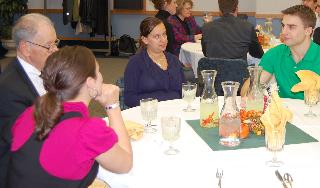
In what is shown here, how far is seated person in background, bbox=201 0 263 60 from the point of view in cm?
454

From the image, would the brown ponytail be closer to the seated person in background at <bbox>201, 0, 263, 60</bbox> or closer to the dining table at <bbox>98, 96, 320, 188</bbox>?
the dining table at <bbox>98, 96, 320, 188</bbox>

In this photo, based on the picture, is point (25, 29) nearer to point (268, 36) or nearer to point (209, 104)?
point (209, 104)

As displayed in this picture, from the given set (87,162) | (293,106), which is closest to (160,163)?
(87,162)

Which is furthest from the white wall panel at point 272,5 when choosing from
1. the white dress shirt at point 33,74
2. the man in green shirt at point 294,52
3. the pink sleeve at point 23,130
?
the pink sleeve at point 23,130

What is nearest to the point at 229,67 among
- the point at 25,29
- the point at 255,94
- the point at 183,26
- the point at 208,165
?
the point at 255,94

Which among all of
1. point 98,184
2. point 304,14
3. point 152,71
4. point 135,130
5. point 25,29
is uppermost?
point 304,14

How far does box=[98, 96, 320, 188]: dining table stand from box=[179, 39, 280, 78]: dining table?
2829 millimetres

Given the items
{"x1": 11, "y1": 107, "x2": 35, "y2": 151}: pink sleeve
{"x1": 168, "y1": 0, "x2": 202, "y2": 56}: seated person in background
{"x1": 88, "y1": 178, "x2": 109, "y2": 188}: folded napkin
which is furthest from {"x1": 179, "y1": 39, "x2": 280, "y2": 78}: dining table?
{"x1": 11, "y1": 107, "x2": 35, "y2": 151}: pink sleeve

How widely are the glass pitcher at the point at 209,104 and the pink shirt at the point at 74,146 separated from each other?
0.81 metres

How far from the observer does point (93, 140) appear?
1.49 meters

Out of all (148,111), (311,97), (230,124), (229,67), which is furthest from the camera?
(229,67)

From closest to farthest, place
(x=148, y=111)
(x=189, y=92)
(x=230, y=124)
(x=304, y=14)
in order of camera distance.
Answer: (x=230, y=124) < (x=148, y=111) < (x=189, y=92) < (x=304, y=14)

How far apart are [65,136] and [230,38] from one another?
3.32 metres

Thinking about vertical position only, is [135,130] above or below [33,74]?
below
